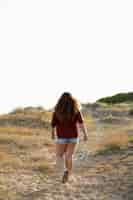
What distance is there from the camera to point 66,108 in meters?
8.73

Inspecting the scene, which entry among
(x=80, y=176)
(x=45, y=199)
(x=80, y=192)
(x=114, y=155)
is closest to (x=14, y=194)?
(x=45, y=199)

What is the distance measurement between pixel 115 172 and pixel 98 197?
5.88 ft

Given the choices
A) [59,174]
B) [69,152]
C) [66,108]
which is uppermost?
[66,108]

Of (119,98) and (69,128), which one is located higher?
(69,128)

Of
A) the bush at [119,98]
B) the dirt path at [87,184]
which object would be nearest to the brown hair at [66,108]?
the dirt path at [87,184]

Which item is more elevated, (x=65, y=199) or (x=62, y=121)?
(x=62, y=121)

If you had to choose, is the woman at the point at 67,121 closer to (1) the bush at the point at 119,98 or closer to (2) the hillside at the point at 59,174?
(2) the hillside at the point at 59,174

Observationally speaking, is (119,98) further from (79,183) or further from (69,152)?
(69,152)

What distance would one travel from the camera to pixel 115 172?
10.5 metres

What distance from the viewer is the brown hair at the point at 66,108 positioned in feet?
28.7

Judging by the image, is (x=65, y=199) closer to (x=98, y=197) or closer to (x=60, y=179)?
(x=98, y=197)

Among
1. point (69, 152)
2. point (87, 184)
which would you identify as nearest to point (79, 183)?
point (87, 184)

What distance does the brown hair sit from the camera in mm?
8734

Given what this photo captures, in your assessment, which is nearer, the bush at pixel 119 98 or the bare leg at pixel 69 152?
the bare leg at pixel 69 152
